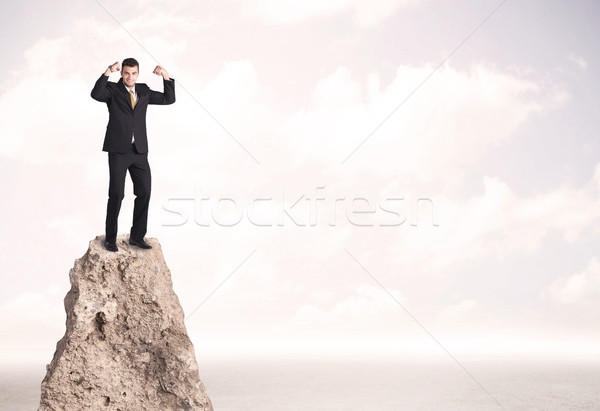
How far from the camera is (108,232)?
8055 millimetres

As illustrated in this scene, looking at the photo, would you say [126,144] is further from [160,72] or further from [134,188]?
[160,72]

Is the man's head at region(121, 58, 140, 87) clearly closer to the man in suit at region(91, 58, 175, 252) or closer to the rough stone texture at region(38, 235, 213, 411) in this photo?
the man in suit at region(91, 58, 175, 252)

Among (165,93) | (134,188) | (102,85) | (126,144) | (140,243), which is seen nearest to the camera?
(102,85)

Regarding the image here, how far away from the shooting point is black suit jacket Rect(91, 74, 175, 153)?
8.06 meters

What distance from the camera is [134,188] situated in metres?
8.41

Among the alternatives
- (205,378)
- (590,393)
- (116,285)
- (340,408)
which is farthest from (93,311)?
(590,393)

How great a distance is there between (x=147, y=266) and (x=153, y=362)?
3.82 ft

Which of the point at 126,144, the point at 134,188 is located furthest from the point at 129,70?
the point at 134,188

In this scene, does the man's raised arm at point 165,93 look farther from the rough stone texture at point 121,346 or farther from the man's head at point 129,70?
the rough stone texture at point 121,346

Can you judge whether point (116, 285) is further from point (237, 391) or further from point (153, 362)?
point (237, 391)

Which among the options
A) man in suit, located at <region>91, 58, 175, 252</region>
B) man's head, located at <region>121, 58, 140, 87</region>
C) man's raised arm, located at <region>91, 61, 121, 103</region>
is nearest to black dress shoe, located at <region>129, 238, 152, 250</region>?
man in suit, located at <region>91, 58, 175, 252</region>

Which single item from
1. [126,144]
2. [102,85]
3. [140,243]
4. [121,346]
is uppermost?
[102,85]

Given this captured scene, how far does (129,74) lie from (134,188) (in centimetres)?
142

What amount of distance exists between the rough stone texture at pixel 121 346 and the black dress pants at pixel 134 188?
10.5 inches
